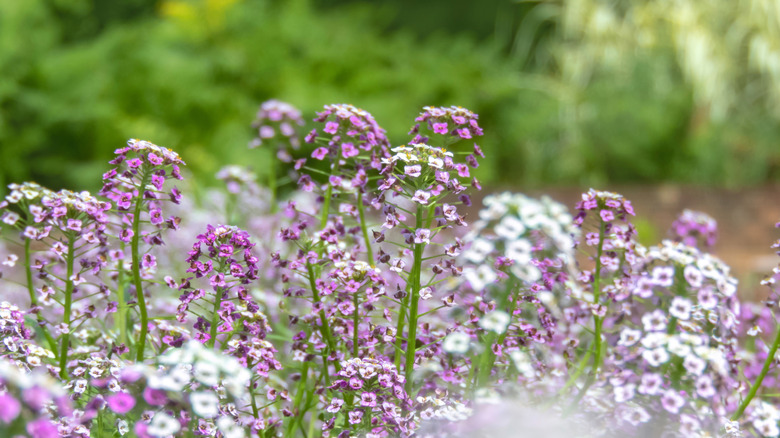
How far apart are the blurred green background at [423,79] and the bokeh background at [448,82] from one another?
17 mm

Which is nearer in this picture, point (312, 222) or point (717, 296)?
point (717, 296)

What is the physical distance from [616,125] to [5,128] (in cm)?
509

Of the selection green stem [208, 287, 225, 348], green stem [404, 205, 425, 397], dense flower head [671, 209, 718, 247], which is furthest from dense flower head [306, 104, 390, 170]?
dense flower head [671, 209, 718, 247]

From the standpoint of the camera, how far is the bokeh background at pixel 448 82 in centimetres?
562

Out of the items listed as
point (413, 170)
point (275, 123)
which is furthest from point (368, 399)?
point (275, 123)

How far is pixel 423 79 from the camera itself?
6.80 metres

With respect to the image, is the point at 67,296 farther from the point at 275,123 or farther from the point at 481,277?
the point at 275,123

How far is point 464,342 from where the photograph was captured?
4.56 ft

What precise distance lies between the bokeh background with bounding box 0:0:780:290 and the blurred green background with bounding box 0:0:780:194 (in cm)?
2

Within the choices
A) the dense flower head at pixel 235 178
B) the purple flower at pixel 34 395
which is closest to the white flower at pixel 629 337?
the purple flower at pixel 34 395

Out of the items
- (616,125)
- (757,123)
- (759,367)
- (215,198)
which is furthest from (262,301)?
(757,123)

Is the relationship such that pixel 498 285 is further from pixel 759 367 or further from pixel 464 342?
pixel 759 367

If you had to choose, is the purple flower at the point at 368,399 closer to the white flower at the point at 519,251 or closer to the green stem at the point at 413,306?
the green stem at the point at 413,306

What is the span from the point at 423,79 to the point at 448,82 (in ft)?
0.72
